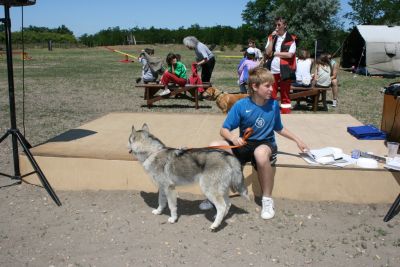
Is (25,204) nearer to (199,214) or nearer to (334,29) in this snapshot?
(199,214)

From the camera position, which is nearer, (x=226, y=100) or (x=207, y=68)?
(x=226, y=100)

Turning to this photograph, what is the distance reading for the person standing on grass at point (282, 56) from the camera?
26.2 feet

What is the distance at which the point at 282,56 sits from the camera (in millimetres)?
7965

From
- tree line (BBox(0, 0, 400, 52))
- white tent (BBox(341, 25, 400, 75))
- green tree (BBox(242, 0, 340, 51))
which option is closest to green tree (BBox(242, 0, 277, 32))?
tree line (BBox(0, 0, 400, 52))

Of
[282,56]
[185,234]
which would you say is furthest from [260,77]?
[282,56]

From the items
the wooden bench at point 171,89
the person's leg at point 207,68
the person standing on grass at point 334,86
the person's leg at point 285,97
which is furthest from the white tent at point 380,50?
the person's leg at point 285,97

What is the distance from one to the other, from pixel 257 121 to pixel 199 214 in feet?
3.61

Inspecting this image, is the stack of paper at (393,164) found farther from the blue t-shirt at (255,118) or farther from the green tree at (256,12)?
the green tree at (256,12)

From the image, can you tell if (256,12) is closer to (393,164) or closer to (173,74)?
(173,74)

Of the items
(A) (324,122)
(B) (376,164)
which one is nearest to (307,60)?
(A) (324,122)

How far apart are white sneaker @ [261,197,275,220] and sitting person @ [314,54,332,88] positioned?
277 inches

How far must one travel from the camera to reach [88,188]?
4648 mm

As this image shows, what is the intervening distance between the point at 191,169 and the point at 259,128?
0.86m

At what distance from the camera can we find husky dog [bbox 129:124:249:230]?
3.54m
